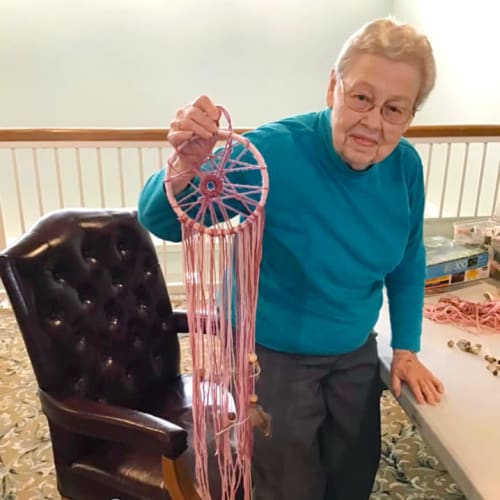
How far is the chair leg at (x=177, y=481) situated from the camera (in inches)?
45.7

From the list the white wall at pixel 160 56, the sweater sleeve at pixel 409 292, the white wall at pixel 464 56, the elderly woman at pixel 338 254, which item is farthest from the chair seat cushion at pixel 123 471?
the white wall at pixel 160 56

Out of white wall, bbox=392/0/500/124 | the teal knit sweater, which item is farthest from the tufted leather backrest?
white wall, bbox=392/0/500/124

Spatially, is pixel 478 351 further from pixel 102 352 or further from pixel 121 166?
pixel 121 166

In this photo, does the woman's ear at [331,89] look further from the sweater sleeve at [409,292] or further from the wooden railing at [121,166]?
the wooden railing at [121,166]

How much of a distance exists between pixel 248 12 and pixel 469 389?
3898 mm

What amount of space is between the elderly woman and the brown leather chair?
25 cm

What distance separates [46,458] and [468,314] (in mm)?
1567

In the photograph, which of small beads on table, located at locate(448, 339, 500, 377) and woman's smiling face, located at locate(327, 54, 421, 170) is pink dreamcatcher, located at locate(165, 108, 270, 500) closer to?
woman's smiling face, located at locate(327, 54, 421, 170)

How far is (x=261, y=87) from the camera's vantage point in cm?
452

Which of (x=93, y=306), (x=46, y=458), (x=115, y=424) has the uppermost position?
(x=93, y=306)

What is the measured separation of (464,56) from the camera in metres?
3.55

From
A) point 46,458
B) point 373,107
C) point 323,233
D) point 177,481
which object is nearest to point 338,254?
point 323,233

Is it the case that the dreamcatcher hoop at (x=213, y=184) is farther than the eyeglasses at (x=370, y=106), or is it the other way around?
the eyeglasses at (x=370, y=106)

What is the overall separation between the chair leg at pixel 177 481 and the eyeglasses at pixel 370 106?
82cm
